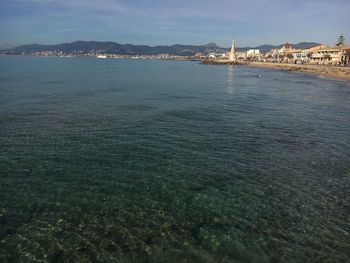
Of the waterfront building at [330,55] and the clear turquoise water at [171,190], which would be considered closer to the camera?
the clear turquoise water at [171,190]

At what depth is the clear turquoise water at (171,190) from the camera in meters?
11.1

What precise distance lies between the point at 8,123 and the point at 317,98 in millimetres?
43523

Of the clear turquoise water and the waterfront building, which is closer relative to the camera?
the clear turquoise water

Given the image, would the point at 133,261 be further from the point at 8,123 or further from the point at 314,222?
the point at 8,123

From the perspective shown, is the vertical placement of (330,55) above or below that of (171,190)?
above

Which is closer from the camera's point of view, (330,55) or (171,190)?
(171,190)

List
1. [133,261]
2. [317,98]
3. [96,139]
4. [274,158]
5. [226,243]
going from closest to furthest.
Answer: [133,261] → [226,243] → [274,158] → [96,139] → [317,98]

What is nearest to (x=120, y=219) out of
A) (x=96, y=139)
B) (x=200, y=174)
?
(x=200, y=174)

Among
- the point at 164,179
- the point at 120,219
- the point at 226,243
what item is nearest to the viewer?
the point at 226,243

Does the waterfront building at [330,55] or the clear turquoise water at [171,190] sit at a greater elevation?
the waterfront building at [330,55]

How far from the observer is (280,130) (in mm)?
28203

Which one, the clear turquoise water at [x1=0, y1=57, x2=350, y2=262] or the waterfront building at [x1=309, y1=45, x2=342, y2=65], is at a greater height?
the waterfront building at [x1=309, y1=45, x2=342, y2=65]

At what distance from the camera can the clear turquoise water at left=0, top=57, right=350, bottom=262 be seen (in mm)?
11133

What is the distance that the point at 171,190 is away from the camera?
1547 centimetres
